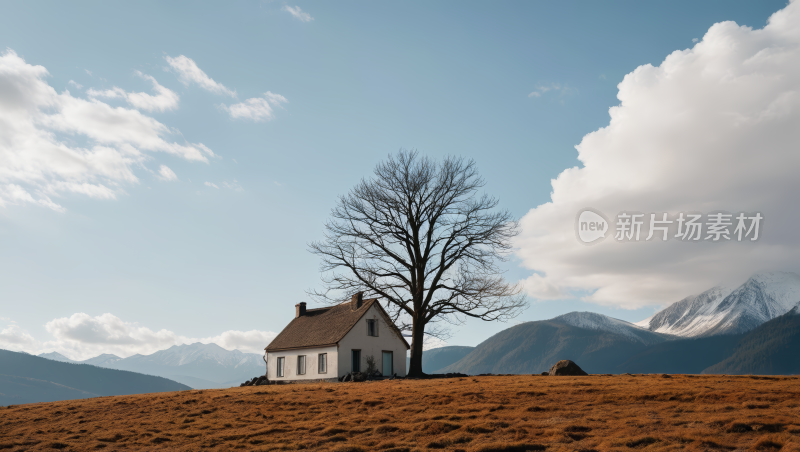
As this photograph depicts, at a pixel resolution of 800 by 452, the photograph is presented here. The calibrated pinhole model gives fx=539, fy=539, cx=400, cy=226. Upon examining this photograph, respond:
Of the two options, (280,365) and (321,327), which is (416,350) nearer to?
(321,327)

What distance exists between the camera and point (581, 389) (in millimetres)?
21031

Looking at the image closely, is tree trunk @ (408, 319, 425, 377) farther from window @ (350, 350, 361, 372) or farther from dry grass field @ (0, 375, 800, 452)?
dry grass field @ (0, 375, 800, 452)

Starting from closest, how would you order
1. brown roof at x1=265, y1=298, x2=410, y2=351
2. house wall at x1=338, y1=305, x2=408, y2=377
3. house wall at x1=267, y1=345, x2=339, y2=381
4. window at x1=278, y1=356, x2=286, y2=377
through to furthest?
house wall at x1=267, y1=345, x2=339, y2=381 < house wall at x1=338, y1=305, x2=408, y2=377 < brown roof at x1=265, y1=298, x2=410, y2=351 < window at x1=278, y1=356, x2=286, y2=377

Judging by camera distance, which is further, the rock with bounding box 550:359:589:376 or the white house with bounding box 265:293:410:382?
the white house with bounding box 265:293:410:382

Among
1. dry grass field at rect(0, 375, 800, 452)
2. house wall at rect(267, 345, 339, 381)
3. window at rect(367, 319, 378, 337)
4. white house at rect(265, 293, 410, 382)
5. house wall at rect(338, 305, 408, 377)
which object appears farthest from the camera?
window at rect(367, 319, 378, 337)

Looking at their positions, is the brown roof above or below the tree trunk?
above

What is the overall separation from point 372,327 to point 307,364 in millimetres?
6072

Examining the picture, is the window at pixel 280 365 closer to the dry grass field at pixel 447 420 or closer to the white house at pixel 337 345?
the white house at pixel 337 345

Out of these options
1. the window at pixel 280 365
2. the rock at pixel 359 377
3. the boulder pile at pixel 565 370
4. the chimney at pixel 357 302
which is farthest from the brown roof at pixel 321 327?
the boulder pile at pixel 565 370

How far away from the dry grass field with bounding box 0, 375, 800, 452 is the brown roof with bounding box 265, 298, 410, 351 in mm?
18264

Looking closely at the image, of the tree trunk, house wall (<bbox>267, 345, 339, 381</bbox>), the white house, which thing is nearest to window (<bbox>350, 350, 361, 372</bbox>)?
the white house

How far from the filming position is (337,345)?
1636 inches

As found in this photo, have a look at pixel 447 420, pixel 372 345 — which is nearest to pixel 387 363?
pixel 372 345

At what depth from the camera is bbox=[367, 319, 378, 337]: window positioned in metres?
44.8
